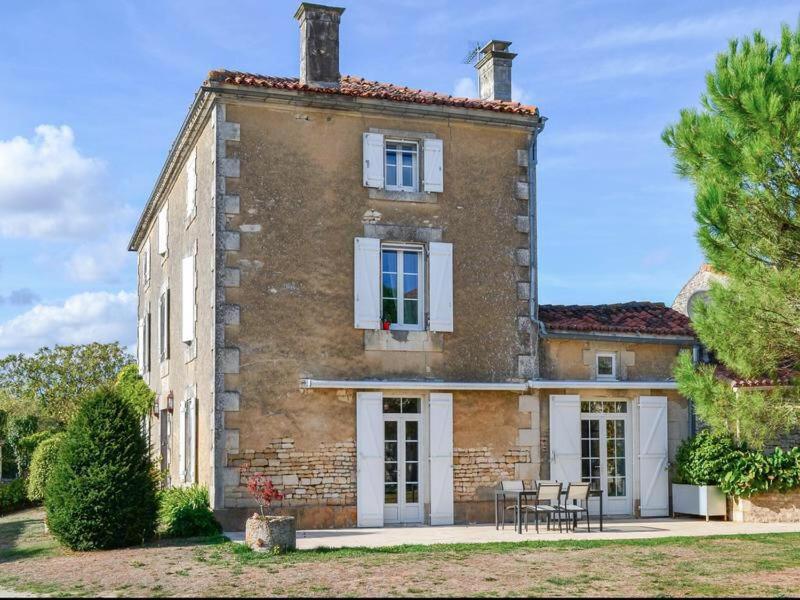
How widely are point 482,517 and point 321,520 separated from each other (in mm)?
2445

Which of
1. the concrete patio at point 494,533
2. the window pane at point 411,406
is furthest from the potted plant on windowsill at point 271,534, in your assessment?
the window pane at point 411,406

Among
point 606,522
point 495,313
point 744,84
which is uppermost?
point 744,84

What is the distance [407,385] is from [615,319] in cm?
381

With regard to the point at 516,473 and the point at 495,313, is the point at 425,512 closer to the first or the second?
the point at 516,473

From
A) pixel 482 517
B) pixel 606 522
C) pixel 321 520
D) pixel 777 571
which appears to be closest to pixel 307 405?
pixel 321 520

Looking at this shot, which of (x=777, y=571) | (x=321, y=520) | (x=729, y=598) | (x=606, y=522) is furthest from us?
(x=606, y=522)

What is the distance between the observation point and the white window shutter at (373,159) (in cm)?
1491

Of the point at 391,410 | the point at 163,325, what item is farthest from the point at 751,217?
the point at 163,325

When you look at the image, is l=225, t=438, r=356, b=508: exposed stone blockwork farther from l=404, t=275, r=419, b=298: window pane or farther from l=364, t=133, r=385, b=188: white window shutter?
l=364, t=133, r=385, b=188: white window shutter

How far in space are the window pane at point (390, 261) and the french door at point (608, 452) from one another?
365 centimetres

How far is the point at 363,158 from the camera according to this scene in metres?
14.9

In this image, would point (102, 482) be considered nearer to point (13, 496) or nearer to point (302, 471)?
point (302, 471)

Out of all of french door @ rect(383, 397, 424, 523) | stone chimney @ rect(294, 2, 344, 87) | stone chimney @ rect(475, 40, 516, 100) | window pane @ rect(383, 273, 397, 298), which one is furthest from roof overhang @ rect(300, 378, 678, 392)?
stone chimney @ rect(475, 40, 516, 100)

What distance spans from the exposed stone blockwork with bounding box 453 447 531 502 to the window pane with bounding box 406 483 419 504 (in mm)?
560
